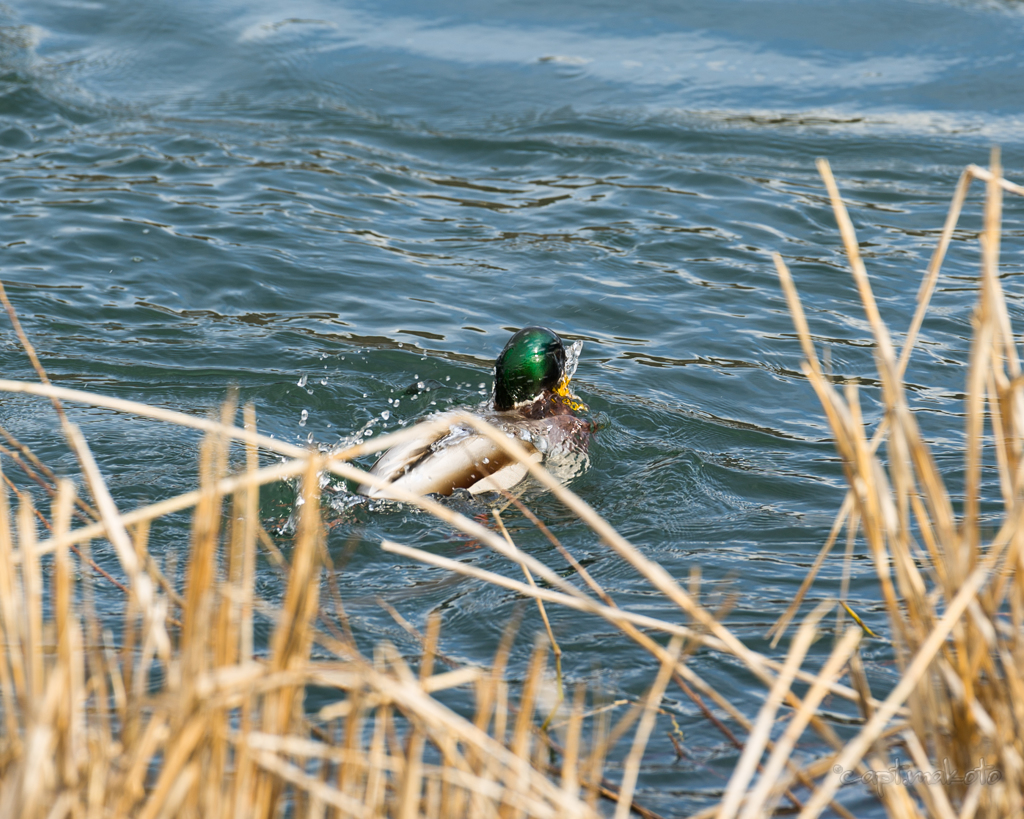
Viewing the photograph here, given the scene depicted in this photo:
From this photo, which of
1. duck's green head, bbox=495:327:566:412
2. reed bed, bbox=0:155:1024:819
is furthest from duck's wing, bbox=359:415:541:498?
reed bed, bbox=0:155:1024:819

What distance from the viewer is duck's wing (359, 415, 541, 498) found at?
4660 millimetres

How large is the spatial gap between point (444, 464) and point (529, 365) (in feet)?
2.88

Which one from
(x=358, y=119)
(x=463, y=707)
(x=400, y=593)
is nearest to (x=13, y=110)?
(x=358, y=119)

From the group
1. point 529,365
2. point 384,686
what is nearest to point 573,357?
point 529,365

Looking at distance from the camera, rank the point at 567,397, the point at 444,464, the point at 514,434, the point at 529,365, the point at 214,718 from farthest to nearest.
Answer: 1. the point at 567,397
2. the point at 529,365
3. the point at 514,434
4. the point at 444,464
5. the point at 214,718

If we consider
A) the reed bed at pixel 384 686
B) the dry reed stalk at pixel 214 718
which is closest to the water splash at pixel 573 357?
the reed bed at pixel 384 686

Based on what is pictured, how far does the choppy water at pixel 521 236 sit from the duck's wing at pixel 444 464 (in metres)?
0.18

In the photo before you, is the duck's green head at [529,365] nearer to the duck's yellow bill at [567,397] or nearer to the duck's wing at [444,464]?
the duck's yellow bill at [567,397]

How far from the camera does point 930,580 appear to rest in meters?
4.16

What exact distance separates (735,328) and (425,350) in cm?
189

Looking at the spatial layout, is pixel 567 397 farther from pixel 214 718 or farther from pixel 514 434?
pixel 214 718

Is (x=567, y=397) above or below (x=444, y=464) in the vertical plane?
above

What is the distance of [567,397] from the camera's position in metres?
5.55

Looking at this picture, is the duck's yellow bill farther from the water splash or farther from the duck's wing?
the duck's wing
